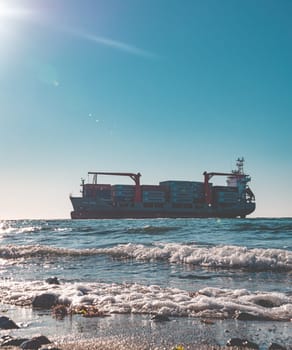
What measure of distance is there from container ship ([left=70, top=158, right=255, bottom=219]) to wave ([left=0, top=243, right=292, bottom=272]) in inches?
2598

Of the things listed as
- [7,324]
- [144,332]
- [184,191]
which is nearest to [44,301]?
[7,324]

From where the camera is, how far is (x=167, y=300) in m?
5.96

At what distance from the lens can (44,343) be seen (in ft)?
12.4

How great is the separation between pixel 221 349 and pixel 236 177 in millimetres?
88726

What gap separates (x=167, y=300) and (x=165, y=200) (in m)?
79.7

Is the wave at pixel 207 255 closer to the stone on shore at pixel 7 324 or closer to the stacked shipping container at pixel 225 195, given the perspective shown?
the stone on shore at pixel 7 324

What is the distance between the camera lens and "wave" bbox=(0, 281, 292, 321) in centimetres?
531

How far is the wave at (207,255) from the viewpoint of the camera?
1073 centimetres

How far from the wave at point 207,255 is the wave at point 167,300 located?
442 cm

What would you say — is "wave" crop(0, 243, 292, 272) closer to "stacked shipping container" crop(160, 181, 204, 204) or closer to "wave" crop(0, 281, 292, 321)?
"wave" crop(0, 281, 292, 321)

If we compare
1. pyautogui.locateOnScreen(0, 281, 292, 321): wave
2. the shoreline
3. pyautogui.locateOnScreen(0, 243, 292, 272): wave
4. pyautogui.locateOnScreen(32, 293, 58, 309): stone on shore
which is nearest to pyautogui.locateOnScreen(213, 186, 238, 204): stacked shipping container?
pyautogui.locateOnScreen(0, 243, 292, 272): wave

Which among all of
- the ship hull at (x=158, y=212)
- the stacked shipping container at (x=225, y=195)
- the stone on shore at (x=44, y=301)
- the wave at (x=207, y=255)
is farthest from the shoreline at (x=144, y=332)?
the stacked shipping container at (x=225, y=195)

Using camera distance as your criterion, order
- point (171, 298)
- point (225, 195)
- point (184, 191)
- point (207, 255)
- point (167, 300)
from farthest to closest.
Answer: point (225, 195)
point (184, 191)
point (207, 255)
point (171, 298)
point (167, 300)

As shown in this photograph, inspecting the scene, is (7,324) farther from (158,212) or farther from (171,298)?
(158,212)
